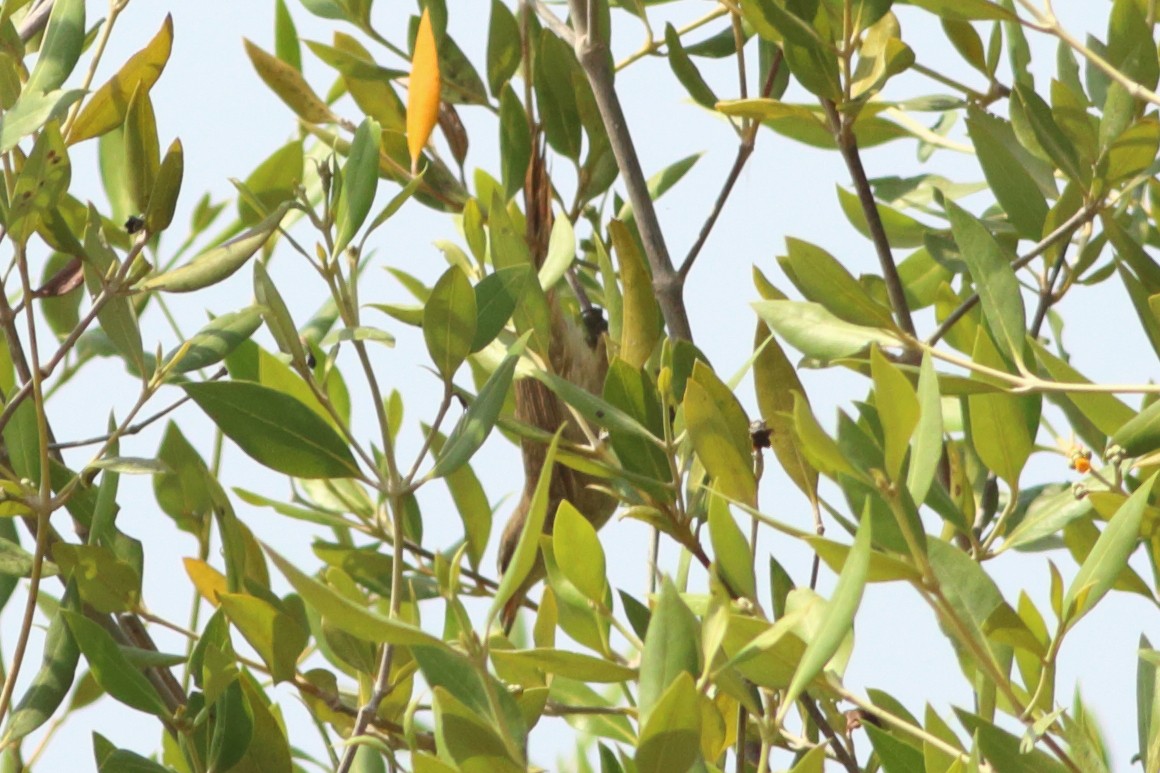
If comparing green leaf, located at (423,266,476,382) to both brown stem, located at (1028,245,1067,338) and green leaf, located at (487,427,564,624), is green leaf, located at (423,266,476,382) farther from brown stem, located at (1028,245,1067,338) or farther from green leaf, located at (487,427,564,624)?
brown stem, located at (1028,245,1067,338)

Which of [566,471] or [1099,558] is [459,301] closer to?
[1099,558]

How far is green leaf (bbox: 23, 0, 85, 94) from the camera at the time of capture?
626mm

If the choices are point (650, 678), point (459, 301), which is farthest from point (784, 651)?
point (459, 301)

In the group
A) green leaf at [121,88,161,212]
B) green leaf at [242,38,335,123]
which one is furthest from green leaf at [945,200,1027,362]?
green leaf at [242,38,335,123]

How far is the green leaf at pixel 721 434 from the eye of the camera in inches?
24.5

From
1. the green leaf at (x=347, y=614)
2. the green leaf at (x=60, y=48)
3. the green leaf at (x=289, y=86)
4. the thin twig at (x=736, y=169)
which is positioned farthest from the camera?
the green leaf at (x=289, y=86)

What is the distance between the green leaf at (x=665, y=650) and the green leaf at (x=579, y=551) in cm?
8

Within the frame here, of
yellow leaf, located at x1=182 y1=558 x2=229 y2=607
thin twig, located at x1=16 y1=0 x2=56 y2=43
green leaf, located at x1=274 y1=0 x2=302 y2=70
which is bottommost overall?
yellow leaf, located at x1=182 y1=558 x2=229 y2=607

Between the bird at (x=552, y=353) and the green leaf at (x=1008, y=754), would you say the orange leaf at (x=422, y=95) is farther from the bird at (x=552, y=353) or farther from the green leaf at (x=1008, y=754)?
the green leaf at (x=1008, y=754)

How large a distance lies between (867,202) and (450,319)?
29cm

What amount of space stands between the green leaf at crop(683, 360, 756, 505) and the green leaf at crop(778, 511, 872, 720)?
18 centimetres

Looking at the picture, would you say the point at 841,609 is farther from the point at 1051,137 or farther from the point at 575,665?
the point at 1051,137

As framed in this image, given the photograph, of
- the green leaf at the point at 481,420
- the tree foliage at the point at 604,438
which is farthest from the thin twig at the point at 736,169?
the green leaf at the point at 481,420

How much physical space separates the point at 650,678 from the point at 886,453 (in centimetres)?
11
